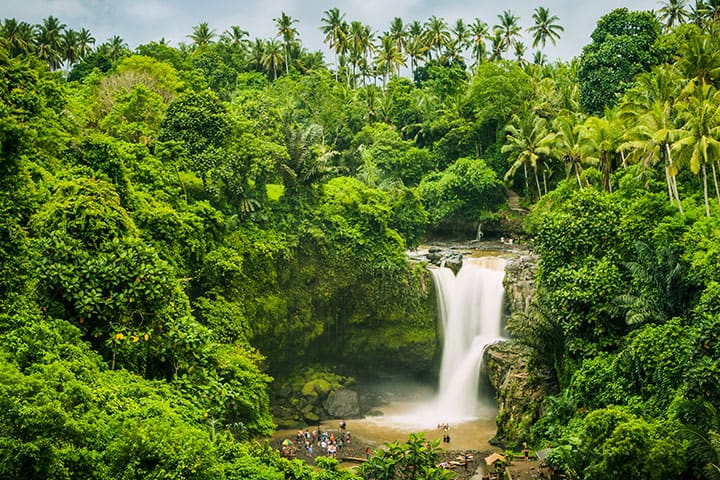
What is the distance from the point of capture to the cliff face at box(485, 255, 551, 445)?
83.3 ft

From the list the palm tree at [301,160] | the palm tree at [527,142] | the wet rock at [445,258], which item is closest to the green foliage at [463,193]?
the palm tree at [527,142]

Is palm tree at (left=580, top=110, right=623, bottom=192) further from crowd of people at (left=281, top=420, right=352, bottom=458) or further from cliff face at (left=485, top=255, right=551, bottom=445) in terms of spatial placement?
crowd of people at (left=281, top=420, right=352, bottom=458)

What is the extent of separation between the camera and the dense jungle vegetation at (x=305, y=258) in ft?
46.4

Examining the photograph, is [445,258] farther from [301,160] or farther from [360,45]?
[360,45]

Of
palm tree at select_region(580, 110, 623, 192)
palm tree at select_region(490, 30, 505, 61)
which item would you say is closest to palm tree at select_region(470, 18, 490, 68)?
palm tree at select_region(490, 30, 505, 61)

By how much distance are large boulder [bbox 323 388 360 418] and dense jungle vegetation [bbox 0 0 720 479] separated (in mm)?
Result: 2342

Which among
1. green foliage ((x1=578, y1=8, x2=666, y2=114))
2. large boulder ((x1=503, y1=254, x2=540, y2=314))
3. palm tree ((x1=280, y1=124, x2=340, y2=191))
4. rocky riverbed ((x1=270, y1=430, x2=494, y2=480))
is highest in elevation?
green foliage ((x1=578, y1=8, x2=666, y2=114))

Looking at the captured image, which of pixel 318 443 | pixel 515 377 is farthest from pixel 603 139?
pixel 318 443

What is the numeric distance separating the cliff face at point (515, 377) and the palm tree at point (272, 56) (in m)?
37.4

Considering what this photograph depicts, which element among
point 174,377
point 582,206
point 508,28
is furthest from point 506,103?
point 174,377

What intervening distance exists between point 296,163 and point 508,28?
4226 centimetres

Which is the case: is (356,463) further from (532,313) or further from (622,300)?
(622,300)

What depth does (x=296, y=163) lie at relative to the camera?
102ft

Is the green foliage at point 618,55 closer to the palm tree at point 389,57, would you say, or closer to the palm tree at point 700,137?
the palm tree at point 700,137
